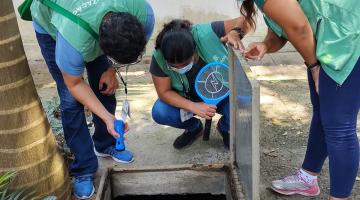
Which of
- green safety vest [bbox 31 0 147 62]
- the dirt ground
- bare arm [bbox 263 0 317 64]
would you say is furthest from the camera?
the dirt ground

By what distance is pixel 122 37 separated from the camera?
6.78 feet

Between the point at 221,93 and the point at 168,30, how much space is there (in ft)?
1.80

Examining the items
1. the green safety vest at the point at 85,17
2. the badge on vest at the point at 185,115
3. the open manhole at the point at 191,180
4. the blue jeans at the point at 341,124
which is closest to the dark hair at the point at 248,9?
the open manhole at the point at 191,180

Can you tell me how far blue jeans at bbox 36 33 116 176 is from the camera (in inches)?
105

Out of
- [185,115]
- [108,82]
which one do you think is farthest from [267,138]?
[108,82]

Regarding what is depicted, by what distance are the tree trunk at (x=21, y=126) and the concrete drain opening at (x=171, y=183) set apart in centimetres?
38

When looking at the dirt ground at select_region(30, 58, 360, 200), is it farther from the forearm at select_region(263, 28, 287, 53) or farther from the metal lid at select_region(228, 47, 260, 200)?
the forearm at select_region(263, 28, 287, 53)

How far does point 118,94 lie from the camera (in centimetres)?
464

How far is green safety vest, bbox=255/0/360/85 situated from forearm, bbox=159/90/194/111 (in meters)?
1.12

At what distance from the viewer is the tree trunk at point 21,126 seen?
229 centimetres

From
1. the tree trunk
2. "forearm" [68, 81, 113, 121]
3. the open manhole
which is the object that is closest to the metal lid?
the open manhole

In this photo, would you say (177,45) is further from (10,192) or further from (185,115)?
(10,192)

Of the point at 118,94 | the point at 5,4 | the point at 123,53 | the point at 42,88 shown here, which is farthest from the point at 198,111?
the point at 42,88

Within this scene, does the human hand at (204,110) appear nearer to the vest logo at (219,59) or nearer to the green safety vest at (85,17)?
the vest logo at (219,59)
